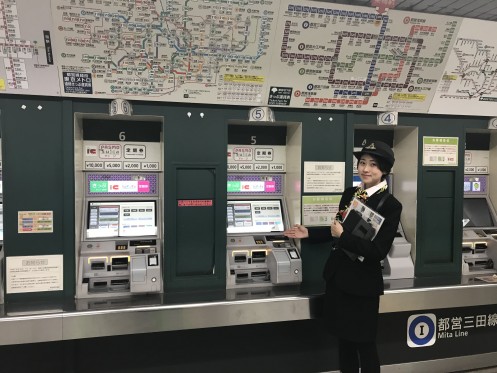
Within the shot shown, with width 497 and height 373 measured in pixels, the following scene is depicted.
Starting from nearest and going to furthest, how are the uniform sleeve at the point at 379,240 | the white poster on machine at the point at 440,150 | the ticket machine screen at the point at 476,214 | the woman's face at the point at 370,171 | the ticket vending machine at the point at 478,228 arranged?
the uniform sleeve at the point at 379,240 < the woman's face at the point at 370,171 < the white poster on machine at the point at 440,150 < the ticket vending machine at the point at 478,228 < the ticket machine screen at the point at 476,214

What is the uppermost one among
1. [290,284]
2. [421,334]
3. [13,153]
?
[13,153]

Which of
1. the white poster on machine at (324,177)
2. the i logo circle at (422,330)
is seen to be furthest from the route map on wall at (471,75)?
the i logo circle at (422,330)

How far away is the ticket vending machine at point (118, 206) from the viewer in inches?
110

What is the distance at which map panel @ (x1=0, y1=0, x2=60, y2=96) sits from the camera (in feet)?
7.83

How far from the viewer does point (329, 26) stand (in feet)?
9.22

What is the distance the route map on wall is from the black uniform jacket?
1.45 m

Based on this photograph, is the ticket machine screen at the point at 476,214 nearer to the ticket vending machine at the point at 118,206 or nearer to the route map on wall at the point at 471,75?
the route map on wall at the point at 471,75

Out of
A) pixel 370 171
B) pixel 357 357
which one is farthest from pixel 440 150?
pixel 357 357

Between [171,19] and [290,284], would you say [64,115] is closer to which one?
[171,19]

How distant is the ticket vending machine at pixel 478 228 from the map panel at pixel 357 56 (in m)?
1.19

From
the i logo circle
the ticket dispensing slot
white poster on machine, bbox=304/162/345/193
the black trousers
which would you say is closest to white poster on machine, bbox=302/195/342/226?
white poster on machine, bbox=304/162/345/193

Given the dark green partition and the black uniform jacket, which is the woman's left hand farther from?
the dark green partition

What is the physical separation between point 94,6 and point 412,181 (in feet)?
8.96

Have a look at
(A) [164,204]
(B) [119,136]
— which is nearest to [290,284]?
(A) [164,204]
